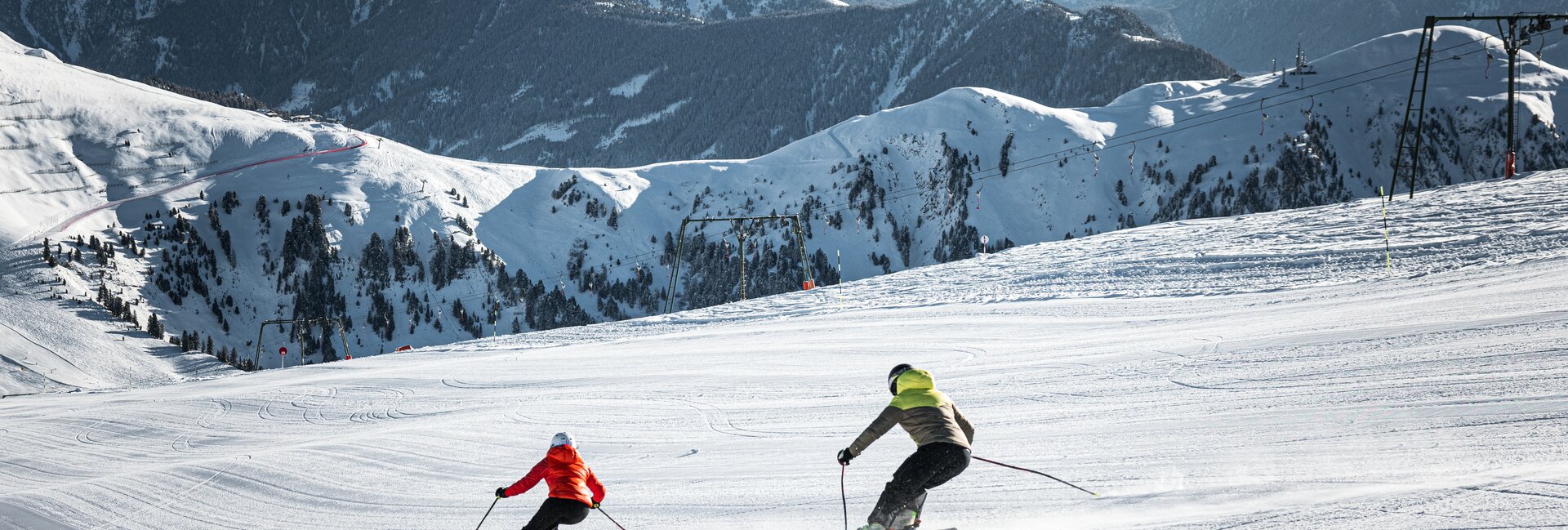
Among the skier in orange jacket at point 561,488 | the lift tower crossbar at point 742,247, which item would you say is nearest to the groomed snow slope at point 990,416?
the skier in orange jacket at point 561,488

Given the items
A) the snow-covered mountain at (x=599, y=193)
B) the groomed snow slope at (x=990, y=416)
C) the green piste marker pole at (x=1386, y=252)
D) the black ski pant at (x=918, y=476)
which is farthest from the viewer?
the snow-covered mountain at (x=599, y=193)

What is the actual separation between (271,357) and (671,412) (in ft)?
228

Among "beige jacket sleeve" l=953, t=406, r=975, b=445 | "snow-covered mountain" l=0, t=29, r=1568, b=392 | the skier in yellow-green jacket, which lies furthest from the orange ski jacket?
"snow-covered mountain" l=0, t=29, r=1568, b=392

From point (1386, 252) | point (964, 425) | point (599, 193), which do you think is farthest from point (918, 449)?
point (599, 193)

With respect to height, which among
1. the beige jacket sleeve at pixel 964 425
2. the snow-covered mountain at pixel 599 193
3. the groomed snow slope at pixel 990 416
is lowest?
the groomed snow slope at pixel 990 416

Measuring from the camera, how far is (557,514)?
7395mm

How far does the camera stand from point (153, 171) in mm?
92250

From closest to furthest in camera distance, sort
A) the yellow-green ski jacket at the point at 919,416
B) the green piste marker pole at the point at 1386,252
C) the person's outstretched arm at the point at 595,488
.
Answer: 1. the yellow-green ski jacket at the point at 919,416
2. the person's outstretched arm at the point at 595,488
3. the green piste marker pole at the point at 1386,252

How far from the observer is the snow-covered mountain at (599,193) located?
79188mm

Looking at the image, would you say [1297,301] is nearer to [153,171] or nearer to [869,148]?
[869,148]

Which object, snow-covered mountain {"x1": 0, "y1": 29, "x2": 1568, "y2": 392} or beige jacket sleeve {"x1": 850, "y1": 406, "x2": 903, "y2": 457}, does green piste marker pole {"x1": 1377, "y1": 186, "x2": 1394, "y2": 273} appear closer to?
beige jacket sleeve {"x1": 850, "y1": 406, "x2": 903, "y2": 457}

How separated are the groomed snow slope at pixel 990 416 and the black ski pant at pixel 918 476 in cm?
93

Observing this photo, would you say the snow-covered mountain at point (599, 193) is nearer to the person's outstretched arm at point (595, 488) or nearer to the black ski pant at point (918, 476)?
the person's outstretched arm at point (595, 488)

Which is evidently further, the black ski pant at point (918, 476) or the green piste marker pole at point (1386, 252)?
the green piste marker pole at point (1386, 252)
